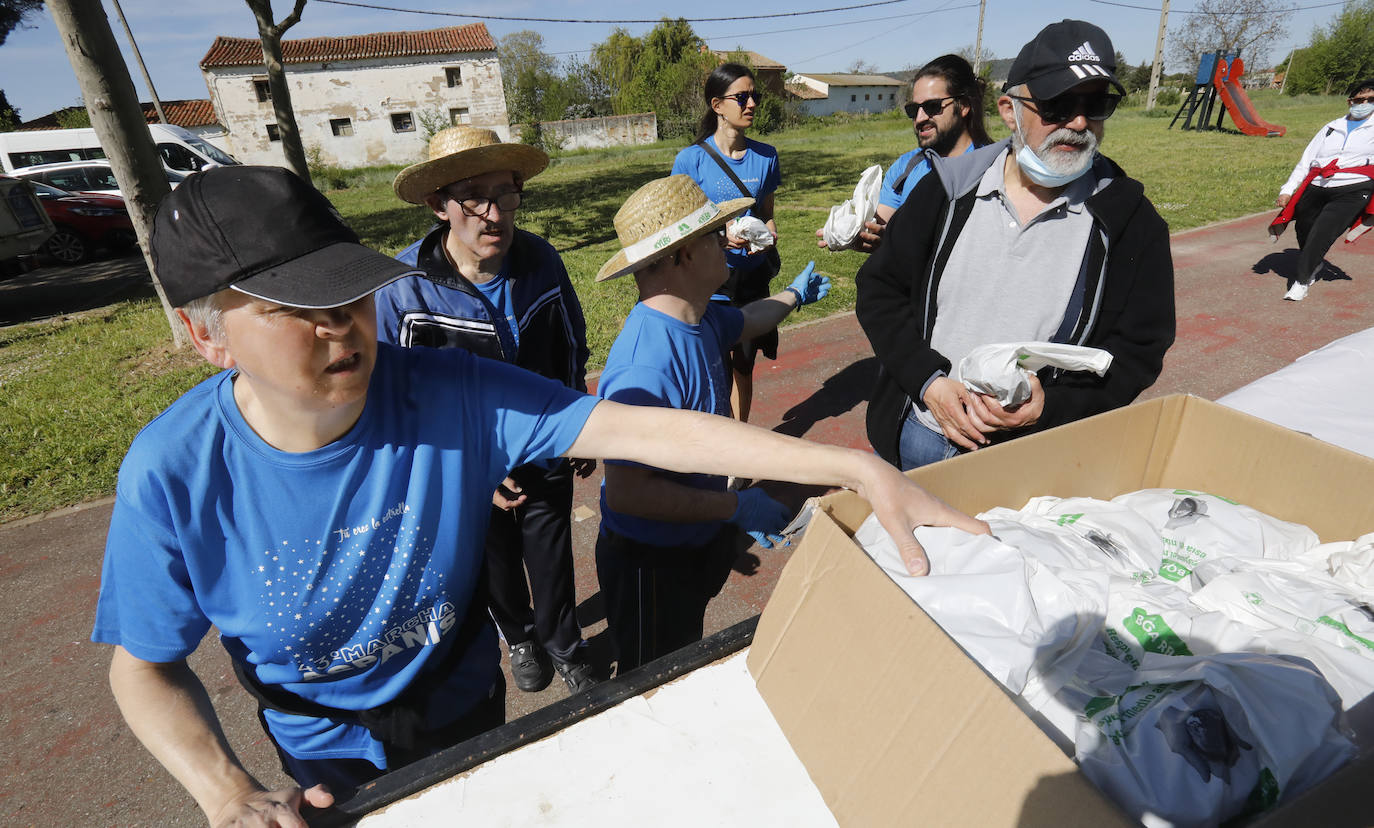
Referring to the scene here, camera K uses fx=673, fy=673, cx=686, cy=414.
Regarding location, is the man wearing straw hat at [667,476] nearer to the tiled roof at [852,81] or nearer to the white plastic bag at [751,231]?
the white plastic bag at [751,231]

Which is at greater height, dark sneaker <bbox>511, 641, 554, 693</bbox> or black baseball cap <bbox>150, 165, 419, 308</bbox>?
black baseball cap <bbox>150, 165, 419, 308</bbox>

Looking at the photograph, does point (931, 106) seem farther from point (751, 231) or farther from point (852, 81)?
point (852, 81)

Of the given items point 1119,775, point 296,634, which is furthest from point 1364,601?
point 296,634

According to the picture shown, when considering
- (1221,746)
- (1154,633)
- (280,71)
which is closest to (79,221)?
(280,71)

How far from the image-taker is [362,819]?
1142 mm

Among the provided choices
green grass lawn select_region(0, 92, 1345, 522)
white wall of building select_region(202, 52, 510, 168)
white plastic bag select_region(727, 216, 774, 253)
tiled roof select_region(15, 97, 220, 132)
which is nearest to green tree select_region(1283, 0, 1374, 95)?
green grass lawn select_region(0, 92, 1345, 522)

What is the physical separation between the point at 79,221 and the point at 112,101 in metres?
9.21

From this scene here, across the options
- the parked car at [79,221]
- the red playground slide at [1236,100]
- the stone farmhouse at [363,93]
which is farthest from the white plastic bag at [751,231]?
the stone farmhouse at [363,93]

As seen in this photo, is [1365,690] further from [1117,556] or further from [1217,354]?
[1217,354]

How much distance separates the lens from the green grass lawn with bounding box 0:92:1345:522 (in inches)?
203

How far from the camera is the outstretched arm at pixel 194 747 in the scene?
111 cm

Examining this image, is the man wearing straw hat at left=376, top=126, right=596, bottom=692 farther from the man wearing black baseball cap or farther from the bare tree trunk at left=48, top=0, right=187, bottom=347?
the bare tree trunk at left=48, top=0, right=187, bottom=347

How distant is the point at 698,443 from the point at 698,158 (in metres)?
3.55

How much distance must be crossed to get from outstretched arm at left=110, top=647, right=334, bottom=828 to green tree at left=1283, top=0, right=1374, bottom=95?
59.2 m
